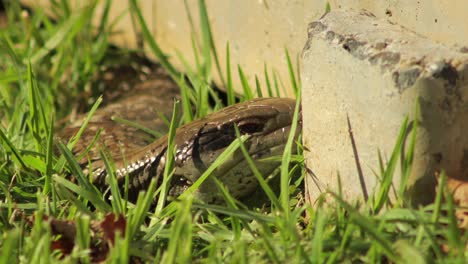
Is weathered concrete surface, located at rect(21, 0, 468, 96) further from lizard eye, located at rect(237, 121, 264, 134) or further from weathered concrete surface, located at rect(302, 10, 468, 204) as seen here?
lizard eye, located at rect(237, 121, 264, 134)

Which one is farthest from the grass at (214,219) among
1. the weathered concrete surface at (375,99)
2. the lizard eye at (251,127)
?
the lizard eye at (251,127)

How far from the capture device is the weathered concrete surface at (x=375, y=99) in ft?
8.96

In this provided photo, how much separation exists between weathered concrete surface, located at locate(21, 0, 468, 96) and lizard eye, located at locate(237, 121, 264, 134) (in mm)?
516

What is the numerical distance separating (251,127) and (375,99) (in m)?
0.98

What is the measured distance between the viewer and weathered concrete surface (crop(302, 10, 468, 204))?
2732 millimetres

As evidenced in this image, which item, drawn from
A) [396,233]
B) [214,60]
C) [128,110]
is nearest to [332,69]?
[396,233]

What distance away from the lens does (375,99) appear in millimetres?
2828

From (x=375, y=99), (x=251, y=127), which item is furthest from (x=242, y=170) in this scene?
(x=375, y=99)

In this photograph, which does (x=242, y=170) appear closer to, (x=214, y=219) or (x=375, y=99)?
(x=214, y=219)

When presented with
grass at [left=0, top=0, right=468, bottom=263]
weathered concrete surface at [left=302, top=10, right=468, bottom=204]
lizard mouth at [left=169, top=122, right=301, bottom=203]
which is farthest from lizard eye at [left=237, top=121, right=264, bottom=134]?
weathered concrete surface at [left=302, top=10, right=468, bottom=204]

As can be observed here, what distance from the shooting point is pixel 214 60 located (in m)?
4.73

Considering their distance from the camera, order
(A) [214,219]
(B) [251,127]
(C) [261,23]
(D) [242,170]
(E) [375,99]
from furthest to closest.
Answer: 1. (C) [261,23]
2. (B) [251,127]
3. (D) [242,170]
4. (A) [214,219]
5. (E) [375,99]

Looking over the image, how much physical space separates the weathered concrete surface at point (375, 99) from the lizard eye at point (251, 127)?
516 millimetres

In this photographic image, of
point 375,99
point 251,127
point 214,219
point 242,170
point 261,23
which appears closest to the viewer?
point 375,99
